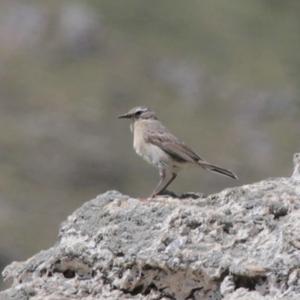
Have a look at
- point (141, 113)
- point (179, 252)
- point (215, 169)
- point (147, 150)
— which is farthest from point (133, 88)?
point (179, 252)

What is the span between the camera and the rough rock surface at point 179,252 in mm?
9281

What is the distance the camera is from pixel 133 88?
127375 millimetres

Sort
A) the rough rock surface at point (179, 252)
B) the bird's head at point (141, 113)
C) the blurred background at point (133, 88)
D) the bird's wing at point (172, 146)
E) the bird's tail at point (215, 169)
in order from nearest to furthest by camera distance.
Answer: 1. the rough rock surface at point (179, 252)
2. the bird's tail at point (215, 169)
3. the bird's wing at point (172, 146)
4. the bird's head at point (141, 113)
5. the blurred background at point (133, 88)

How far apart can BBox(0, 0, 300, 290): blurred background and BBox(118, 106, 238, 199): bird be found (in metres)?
75.9

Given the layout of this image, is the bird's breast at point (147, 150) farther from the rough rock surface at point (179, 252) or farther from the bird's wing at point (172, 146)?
the rough rock surface at point (179, 252)

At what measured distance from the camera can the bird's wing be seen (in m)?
14.8

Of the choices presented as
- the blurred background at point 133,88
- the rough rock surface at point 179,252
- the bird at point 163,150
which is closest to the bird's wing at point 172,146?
the bird at point 163,150

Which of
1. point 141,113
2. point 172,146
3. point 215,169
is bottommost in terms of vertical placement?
point 215,169

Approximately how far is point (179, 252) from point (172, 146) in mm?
5472

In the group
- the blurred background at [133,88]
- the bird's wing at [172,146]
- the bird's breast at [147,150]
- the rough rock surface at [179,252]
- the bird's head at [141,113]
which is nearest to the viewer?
the rough rock surface at [179,252]

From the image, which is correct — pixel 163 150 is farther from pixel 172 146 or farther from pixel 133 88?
pixel 133 88

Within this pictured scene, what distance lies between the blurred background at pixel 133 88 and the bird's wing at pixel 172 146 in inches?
2995

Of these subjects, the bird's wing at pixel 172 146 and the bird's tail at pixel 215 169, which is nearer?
the bird's tail at pixel 215 169

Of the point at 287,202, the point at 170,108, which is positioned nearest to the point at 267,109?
the point at 170,108
